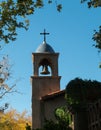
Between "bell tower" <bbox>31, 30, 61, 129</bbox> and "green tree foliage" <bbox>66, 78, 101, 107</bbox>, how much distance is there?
32.4 ft

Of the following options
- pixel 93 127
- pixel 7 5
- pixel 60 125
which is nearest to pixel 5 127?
pixel 60 125

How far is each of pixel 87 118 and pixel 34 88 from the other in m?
12.3

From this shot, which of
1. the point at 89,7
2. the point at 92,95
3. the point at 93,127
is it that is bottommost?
the point at 93,127

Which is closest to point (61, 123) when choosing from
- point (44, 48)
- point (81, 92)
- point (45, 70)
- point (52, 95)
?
point (81, 92)

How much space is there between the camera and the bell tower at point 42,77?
3081 centimetres

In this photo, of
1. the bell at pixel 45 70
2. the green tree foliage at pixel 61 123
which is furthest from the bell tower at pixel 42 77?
the green tree foliage at pixel 61 123

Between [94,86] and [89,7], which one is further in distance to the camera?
[94,86]

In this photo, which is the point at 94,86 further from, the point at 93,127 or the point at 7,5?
the point at 7,5

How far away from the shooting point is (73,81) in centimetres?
2119

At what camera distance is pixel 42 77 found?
1262 inches

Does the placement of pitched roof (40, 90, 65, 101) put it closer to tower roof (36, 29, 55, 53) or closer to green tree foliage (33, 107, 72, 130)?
green tree foliage (33, 107, 72, 130)

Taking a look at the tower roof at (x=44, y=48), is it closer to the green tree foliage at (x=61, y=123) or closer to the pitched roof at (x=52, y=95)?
the pitched roof at (x=52, y=95)

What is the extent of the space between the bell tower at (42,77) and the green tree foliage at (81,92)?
32.4ft

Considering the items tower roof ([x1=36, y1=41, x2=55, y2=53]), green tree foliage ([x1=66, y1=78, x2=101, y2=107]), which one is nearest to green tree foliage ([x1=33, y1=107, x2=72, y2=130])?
green tree foliage ([x1=66, y1=78, x2=101, y2=107])
